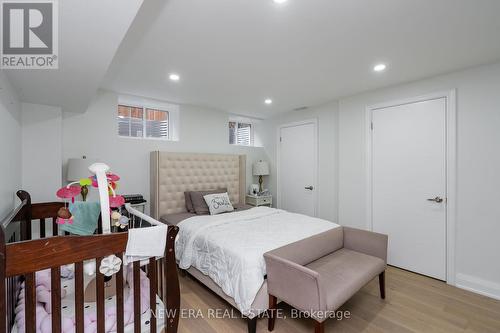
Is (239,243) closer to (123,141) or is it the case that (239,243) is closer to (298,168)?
(123,141)

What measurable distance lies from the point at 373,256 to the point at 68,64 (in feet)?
10.2

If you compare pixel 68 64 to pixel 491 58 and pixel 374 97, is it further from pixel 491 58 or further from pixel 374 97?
pixel 491 58

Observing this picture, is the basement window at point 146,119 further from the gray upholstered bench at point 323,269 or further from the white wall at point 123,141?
the gray upholstered bench at point 323,269

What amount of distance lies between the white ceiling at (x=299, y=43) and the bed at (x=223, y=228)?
1274 millimetres

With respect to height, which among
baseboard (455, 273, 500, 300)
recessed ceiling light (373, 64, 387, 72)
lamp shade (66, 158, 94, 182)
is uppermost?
recessed ceiling light (373, 64, 387, 72)

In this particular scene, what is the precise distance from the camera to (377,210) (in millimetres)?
3266

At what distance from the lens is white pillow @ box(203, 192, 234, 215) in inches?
132

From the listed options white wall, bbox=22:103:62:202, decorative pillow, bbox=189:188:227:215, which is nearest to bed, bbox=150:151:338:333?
decorative pillow, bbox=189:188:227:215

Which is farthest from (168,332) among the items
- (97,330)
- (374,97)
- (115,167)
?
(374,97)

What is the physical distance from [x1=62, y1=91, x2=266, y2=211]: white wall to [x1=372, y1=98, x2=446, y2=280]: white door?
9.07 ft

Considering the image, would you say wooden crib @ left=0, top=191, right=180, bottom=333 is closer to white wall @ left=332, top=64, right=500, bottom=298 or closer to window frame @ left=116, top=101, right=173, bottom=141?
window frame @ left=116, top=101, right=173, bottom=141

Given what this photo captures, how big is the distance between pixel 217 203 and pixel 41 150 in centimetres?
214

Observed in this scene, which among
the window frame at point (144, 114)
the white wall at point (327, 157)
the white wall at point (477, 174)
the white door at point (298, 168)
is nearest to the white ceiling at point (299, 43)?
the white wall at point (477, 174)

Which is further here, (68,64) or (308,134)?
(308,134)
